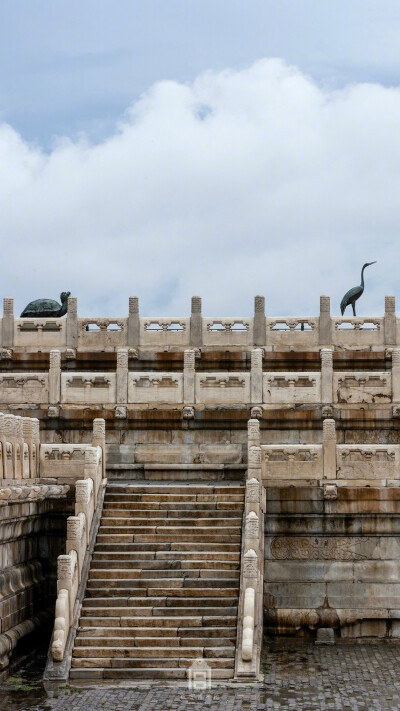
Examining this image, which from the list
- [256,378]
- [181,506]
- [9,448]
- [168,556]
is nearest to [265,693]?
[168,556]

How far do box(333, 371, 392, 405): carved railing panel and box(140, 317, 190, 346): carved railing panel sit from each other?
21.3 ft

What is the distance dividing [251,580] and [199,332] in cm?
→ 1435

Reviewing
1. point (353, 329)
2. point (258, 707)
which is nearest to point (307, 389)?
point (353, 329)

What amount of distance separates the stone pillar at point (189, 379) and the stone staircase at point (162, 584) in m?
4.79

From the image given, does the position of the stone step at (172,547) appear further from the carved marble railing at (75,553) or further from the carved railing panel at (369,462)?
the carved railing panel at (369,462)

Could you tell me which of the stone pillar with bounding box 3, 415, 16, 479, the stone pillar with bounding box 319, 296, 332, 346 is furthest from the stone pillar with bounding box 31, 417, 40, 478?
the stone pillar with bounding box 319, 296, 332, 346

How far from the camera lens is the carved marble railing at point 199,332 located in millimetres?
35094

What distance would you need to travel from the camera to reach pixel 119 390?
3091cm

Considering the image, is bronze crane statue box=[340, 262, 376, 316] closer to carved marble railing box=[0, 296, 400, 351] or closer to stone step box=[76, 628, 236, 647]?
carved marble railing box=[0, 296, 400, 351]

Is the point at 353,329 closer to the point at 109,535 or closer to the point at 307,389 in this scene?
the point at 307,389

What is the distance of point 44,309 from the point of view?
39.3 m

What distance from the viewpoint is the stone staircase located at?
834 inches

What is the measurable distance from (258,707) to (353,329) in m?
18.2

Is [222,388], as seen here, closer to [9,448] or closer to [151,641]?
[9,448]
